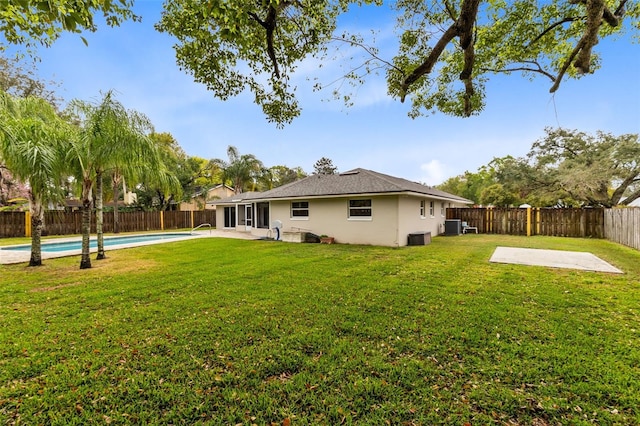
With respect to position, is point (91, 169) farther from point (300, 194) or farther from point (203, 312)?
point (300, 194)

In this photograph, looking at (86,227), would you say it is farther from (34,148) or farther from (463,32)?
(463,32)

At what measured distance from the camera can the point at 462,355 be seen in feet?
11.0

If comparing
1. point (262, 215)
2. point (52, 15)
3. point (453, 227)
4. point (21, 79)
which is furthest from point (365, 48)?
point (21, 79)

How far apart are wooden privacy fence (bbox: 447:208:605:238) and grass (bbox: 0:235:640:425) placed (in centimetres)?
1185

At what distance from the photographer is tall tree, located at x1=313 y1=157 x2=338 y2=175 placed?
46.4 meters

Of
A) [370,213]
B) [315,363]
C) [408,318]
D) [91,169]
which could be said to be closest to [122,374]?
[315,363]

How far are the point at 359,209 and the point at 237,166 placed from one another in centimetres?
1869

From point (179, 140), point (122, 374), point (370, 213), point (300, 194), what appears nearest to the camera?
point (122, 374)

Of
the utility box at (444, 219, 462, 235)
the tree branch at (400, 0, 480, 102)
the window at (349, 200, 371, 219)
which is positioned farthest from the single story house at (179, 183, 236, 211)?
the tree branch at (400, 0, 480, 102)

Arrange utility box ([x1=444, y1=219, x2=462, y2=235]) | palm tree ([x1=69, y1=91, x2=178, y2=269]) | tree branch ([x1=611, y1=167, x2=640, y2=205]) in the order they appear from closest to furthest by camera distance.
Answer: palm tree ([x1=69, y1=91, x2=178, y2=269]), utility box ([x1=444, y1=219, x2=462, y2=235]), tree branch ([x1=611, y1=167, x2=640, y2=205])

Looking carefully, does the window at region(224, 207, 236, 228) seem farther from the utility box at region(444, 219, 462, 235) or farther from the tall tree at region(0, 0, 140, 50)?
the tall tree at region(0, 0, 140, 50)

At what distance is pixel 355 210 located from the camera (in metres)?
13.7

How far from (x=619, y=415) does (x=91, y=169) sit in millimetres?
11350

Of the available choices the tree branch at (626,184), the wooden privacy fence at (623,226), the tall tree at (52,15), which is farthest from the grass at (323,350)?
the tree branch at (626,184)
